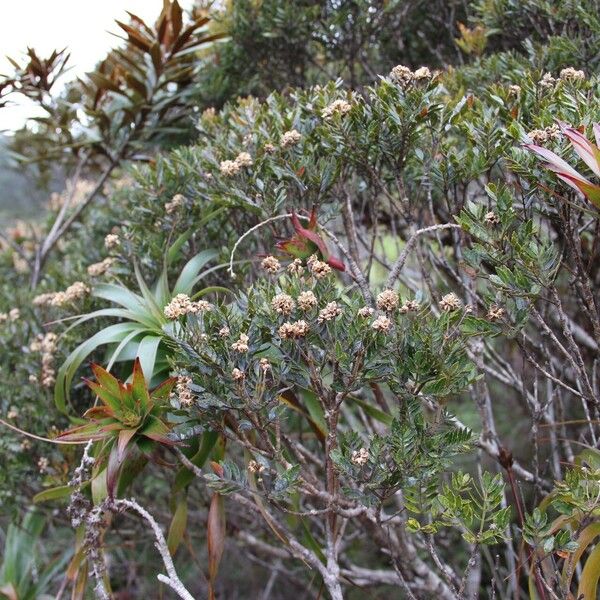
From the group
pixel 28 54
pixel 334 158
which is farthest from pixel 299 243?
pixel 28 54

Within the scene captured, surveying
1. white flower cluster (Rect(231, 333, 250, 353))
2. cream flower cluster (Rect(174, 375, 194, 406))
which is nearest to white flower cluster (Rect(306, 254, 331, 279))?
white flower cluster (Rect(231, 333, 250, 353))

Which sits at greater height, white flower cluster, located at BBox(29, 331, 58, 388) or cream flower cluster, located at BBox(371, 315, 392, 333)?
cream flower cluster, located at BBox(371, 315, 392, 333)

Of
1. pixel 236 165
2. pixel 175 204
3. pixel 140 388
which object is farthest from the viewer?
pixel 175 204

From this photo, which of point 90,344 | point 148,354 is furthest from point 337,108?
point 90,344

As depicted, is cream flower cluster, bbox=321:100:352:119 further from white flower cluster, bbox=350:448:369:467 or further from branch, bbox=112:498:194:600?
branch, bbox=112:498:194:600

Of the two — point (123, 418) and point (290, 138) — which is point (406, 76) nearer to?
point (290, 138)

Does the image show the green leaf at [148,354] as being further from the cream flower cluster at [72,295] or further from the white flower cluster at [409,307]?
the white flower cluster at [409,307]

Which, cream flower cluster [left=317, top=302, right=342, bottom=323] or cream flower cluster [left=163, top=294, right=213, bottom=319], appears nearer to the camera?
cream flower cluster [left=317, top=302, right=342, bottom=323]

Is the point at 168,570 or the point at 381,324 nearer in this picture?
the point at 381,324

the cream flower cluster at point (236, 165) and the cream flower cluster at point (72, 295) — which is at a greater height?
the cream flower cluster at point (236, 165)

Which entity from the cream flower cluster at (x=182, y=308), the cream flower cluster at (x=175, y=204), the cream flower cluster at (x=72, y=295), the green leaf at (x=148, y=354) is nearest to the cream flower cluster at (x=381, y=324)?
the cream flower cluster at (x=182, y=308)

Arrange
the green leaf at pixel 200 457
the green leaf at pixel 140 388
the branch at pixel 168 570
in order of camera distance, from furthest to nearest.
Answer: the green leaf at pixel 200 457 → the green leaf at pixel 140 388 → the branch at pixel 168 570

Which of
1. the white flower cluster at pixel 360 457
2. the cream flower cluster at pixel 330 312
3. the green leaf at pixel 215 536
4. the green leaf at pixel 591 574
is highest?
the cream flower cluster at pixel 330 312

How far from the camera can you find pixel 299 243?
187cm
